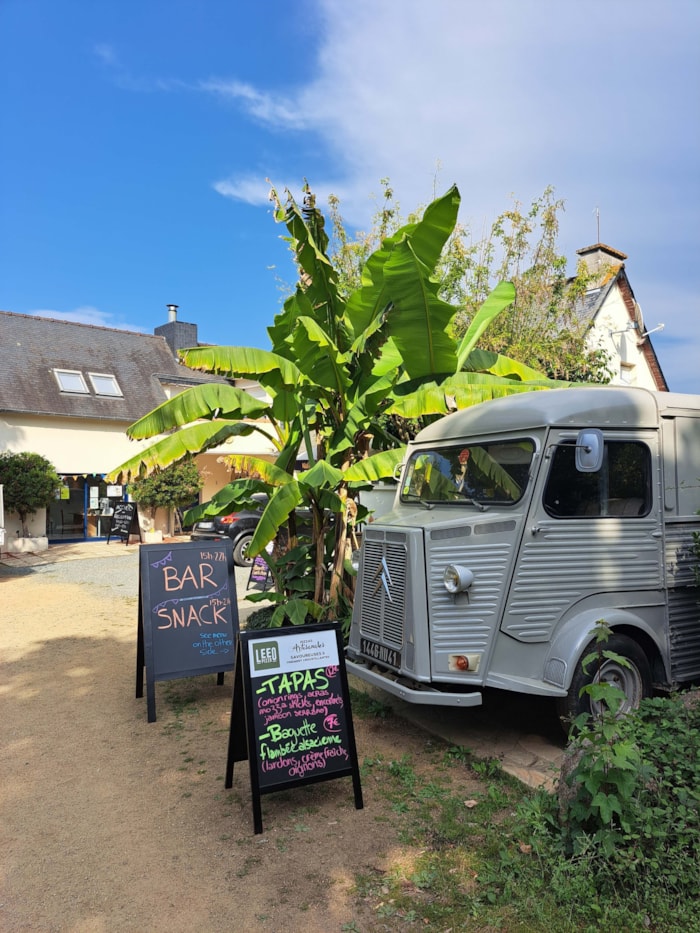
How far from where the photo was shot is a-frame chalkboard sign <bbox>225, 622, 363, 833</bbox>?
4.28 meters

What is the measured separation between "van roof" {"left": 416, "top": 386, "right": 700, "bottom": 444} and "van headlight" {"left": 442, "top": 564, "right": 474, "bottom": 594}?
1.20 m

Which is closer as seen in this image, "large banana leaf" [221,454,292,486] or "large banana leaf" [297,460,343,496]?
"large banana leaf" [297,460,343,496]

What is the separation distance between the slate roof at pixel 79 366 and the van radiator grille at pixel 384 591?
54.1ft

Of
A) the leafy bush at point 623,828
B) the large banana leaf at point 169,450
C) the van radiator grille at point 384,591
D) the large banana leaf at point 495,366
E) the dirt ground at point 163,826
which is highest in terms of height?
the large banana leaf at point 495,366

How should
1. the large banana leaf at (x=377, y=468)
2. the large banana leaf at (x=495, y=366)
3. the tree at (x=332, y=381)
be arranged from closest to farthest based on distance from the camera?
the tree at (x=332, y=381) < the large banana leaf at (x=377, y=468) < the large banana leaf at (x=495, y=366)

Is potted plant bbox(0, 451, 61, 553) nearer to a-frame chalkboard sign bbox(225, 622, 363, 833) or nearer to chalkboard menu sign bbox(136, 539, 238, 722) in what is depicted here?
chalkboard menu sign bbox(136, 539, 238, 722)

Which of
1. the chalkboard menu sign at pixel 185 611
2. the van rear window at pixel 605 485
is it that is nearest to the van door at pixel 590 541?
the van rear window at pixel 605 485

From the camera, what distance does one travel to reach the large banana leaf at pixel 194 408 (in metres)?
6.94

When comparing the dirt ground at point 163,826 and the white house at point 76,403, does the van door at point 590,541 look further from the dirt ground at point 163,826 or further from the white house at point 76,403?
the white house at point 76,403

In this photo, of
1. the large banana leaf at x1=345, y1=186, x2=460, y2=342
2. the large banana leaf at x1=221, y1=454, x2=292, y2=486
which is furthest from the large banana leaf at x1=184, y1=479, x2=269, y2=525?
the large banana leaf at x1=345, y1=186, x2=460, y2=342

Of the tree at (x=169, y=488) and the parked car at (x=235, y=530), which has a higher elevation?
the tree at (x=169, y=488)

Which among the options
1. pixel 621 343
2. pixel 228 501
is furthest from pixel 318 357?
pixel 621 343

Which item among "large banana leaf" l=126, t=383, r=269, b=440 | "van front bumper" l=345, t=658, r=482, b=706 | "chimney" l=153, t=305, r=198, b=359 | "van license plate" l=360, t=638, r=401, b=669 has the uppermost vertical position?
"chimney" l=153, t=305, r=198, b=359

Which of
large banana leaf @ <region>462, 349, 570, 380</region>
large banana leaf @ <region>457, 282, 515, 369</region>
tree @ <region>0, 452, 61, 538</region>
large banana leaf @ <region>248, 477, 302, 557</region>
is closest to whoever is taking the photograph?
large banana leaf @ <region>248, 477, 302, 557</region>
